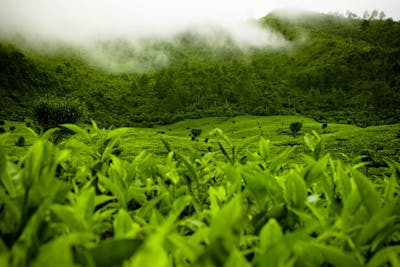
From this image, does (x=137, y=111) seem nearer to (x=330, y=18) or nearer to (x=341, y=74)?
(x=341, y=74)

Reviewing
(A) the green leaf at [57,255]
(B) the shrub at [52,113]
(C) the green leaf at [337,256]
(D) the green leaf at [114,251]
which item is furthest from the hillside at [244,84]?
(A) the green leaf at [57,255]

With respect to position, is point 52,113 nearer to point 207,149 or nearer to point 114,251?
point 207,149

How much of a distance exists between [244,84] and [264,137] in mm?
49701

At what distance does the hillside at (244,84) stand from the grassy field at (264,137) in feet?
21.9

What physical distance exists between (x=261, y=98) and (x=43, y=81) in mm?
53220

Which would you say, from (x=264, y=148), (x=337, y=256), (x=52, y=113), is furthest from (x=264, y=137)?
(x=52, y=113)

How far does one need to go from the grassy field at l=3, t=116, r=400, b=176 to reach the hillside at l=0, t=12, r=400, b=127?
6683 millimetres

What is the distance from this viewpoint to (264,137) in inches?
947

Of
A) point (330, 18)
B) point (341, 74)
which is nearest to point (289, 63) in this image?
point (341, 74)

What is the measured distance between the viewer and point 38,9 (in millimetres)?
137000

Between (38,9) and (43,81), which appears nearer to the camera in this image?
(43,81)

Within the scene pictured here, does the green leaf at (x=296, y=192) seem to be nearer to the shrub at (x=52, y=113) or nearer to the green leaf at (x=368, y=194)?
the green leaf at (x=368, y=194)

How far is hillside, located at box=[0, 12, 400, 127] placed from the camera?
64312mm

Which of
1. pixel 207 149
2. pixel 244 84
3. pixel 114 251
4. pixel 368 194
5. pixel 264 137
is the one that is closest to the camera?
pixel 114 251
